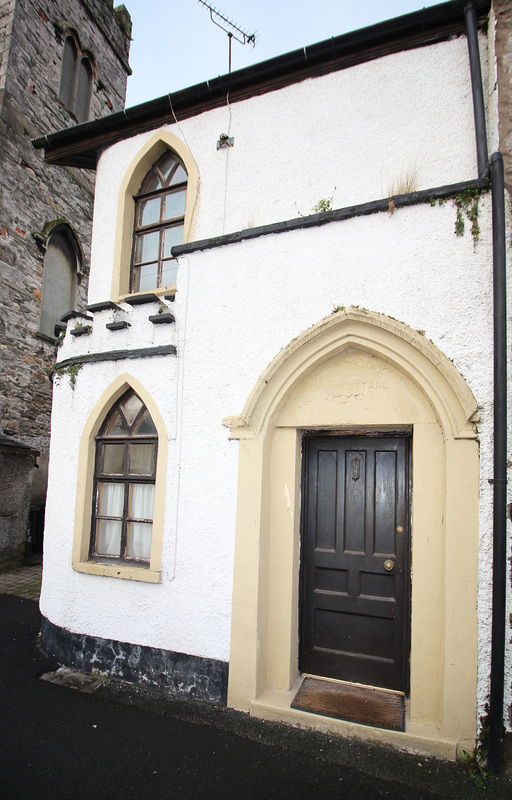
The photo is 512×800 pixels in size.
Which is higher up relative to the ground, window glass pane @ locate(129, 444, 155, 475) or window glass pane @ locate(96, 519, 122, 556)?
window glass pane @ locate(129, 444, 155, 475)

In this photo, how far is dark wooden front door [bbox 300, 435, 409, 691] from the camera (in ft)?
12.9

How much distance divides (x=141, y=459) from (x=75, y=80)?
37.8 ft

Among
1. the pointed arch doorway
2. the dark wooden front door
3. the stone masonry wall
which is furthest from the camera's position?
the stone masonry wall

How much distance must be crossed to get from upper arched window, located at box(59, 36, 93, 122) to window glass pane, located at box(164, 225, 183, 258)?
837 centimetres

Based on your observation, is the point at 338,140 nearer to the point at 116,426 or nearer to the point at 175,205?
the point at 175,205

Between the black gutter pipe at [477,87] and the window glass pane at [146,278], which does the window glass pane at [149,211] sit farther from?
the black gutter pipe at [477,87]

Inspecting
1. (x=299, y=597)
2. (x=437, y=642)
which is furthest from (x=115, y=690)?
(x=437, y=642)

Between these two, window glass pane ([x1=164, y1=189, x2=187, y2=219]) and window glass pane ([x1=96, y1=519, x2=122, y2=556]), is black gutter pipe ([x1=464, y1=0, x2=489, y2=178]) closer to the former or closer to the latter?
window glass pane ([x1=164, y1=189, x2=187, y2=219])

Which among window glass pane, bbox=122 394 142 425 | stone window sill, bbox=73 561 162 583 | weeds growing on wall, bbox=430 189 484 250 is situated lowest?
stone window sill, bbox=73 561 162 583

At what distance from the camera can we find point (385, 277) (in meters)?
3.75

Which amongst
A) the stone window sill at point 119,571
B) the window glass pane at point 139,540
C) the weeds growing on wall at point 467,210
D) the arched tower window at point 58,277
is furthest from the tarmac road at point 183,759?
the arched tower window at point 58,277

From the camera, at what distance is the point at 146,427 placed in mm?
4770

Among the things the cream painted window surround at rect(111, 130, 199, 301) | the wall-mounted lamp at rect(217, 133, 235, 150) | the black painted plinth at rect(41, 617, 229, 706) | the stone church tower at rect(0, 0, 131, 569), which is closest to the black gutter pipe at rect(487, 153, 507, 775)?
the black painted plinth at rect(41, 617, 229, 706)

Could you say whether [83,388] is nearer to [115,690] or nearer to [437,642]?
[115,690]
